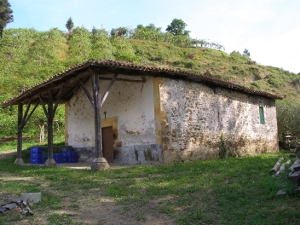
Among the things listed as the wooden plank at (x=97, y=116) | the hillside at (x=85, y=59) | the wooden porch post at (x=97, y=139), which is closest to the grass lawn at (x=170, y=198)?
the wooden porch post at (x=97, y=139)

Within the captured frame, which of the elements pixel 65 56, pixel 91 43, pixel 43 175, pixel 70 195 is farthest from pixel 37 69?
pixel 70 195

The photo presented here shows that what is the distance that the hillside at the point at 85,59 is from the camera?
24969 millimetres

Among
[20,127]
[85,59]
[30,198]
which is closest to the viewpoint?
[30,198]

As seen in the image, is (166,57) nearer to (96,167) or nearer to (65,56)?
(65,56)

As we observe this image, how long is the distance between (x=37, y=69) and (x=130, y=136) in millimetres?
21105

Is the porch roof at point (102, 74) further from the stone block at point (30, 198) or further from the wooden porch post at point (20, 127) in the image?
the stone block at point (30, 198)

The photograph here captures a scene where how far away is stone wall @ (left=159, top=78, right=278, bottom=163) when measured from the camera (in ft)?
32.7

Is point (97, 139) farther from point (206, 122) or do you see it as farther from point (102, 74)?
point (206, 122)

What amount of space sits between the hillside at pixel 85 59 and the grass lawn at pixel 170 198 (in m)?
13.1

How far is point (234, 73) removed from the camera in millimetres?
41719

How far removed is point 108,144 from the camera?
1187 cm

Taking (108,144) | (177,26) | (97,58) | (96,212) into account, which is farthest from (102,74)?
(177,26)

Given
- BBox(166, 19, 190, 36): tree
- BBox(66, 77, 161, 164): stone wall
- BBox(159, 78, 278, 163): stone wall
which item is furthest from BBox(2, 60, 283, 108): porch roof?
BBox(166, 19, 190, 36): tree

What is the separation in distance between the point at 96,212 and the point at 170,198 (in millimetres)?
1338
